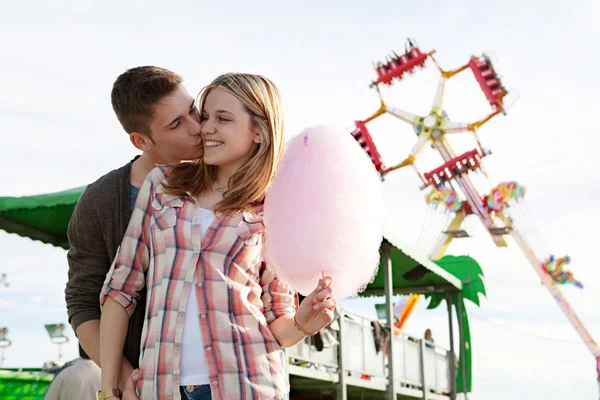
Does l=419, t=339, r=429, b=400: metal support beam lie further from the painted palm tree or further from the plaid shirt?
the plaid shirt

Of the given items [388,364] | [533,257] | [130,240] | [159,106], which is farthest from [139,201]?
[533,257]

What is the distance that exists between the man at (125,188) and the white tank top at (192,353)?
233mm

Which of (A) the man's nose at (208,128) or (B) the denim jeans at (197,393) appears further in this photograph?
(A) the man's nose at (208,128)

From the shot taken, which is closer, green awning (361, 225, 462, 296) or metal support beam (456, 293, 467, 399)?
green awning (361, 225, 462, 296)

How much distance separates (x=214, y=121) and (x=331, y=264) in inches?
20.2

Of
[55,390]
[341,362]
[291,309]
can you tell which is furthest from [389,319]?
[291,309]

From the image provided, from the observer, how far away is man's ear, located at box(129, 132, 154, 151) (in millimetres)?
2281

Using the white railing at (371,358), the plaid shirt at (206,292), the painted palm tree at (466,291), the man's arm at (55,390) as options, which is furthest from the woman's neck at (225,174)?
the painted palm tree at (466,291)

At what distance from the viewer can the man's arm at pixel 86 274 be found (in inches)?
85.4

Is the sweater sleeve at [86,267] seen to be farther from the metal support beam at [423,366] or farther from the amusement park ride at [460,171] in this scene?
the amusement park ride at [460,171]

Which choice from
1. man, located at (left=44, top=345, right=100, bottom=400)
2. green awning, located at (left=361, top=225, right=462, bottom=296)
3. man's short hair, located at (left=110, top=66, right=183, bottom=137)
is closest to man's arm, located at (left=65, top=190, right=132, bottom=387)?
man's short hair, located at (left=110, top=66, right=183, bottom=137)

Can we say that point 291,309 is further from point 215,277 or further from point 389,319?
point 389,319

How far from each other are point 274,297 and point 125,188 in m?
0.55

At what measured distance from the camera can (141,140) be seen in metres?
2.29
